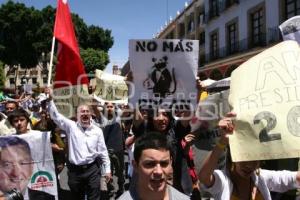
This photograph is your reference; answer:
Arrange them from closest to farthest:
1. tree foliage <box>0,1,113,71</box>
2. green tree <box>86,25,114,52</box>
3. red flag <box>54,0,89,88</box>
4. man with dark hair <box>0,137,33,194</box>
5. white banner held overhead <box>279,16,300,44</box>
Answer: white banner held overhead <box>279,16,300,44</box> → man with dark hair <box>0,137,33,194</box> → red flag <box>54,0,89,88</box> → tree foliage <box>0,1,113,71</box> → green tree <box>86,25,114,52</box>

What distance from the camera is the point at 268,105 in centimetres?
315

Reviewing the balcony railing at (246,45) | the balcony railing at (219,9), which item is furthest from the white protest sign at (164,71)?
the balcony railing at (219,9)

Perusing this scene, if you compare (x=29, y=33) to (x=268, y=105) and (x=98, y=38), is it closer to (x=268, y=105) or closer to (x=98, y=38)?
(x=98, y=38)

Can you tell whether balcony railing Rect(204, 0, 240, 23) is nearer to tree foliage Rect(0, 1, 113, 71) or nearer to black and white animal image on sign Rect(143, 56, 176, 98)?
tree foliage Rect(0, 1, 113, 71)

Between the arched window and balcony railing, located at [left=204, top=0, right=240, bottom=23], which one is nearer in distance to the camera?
balcony railing, located at [left=204, top=0, right=240, bottom=23]

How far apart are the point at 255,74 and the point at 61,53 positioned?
446cm

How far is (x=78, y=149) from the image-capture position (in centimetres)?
599

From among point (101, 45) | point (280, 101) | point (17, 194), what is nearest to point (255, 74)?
point (280, 101)

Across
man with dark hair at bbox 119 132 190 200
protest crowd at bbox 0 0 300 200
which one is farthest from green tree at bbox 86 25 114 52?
man with dark hair at bbox 119 132 190 200

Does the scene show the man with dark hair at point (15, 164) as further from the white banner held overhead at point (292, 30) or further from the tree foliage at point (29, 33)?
the tree foliage at point (29, 33)

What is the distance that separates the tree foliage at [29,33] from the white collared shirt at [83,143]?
42669 millimetres

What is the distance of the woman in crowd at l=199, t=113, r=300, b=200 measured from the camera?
301cm

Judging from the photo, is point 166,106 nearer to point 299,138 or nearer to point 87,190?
point 87,190

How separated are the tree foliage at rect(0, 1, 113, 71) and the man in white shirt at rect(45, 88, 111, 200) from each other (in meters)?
42.7
